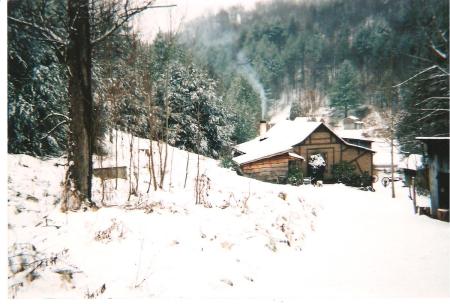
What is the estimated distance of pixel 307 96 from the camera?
15.2 ft

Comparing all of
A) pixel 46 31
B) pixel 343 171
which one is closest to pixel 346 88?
pixel 343 171

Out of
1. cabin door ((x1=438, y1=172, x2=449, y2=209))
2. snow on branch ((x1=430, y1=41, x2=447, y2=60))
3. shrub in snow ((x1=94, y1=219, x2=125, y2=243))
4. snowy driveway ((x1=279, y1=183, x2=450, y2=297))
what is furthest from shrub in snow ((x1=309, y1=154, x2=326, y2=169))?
shrub in snow ((x1=94, y1=219, x2=125, y2=243))

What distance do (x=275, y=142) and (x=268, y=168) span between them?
1.75 ft

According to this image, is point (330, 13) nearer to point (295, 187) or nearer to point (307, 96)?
point (307, 96)

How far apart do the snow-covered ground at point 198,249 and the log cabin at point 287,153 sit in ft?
2.37

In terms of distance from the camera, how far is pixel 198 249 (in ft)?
10.8

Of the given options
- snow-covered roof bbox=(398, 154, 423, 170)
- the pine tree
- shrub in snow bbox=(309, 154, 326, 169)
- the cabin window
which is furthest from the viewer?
shrub in snow bbox=(309, 154, 326, 169)

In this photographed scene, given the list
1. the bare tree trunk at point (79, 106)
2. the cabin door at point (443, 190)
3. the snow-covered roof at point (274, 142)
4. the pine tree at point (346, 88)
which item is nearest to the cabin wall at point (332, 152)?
the snow-covered roof at point (274, 142)

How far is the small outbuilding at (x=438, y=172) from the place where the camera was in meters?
3.58

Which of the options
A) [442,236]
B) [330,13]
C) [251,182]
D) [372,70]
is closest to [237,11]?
[330,13]

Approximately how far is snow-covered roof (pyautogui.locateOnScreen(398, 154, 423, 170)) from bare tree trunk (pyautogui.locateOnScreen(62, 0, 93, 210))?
4.67 m

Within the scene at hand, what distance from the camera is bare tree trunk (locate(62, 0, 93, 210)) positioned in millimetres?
3594

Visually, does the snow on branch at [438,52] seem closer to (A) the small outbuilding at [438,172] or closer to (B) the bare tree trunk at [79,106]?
(A) the small outbuilding at [438,172]

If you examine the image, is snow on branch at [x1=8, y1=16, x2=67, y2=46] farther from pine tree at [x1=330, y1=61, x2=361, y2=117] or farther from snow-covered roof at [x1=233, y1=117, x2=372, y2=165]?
pine tree at [x1=330, y1=61, x2=361, y2=117]
